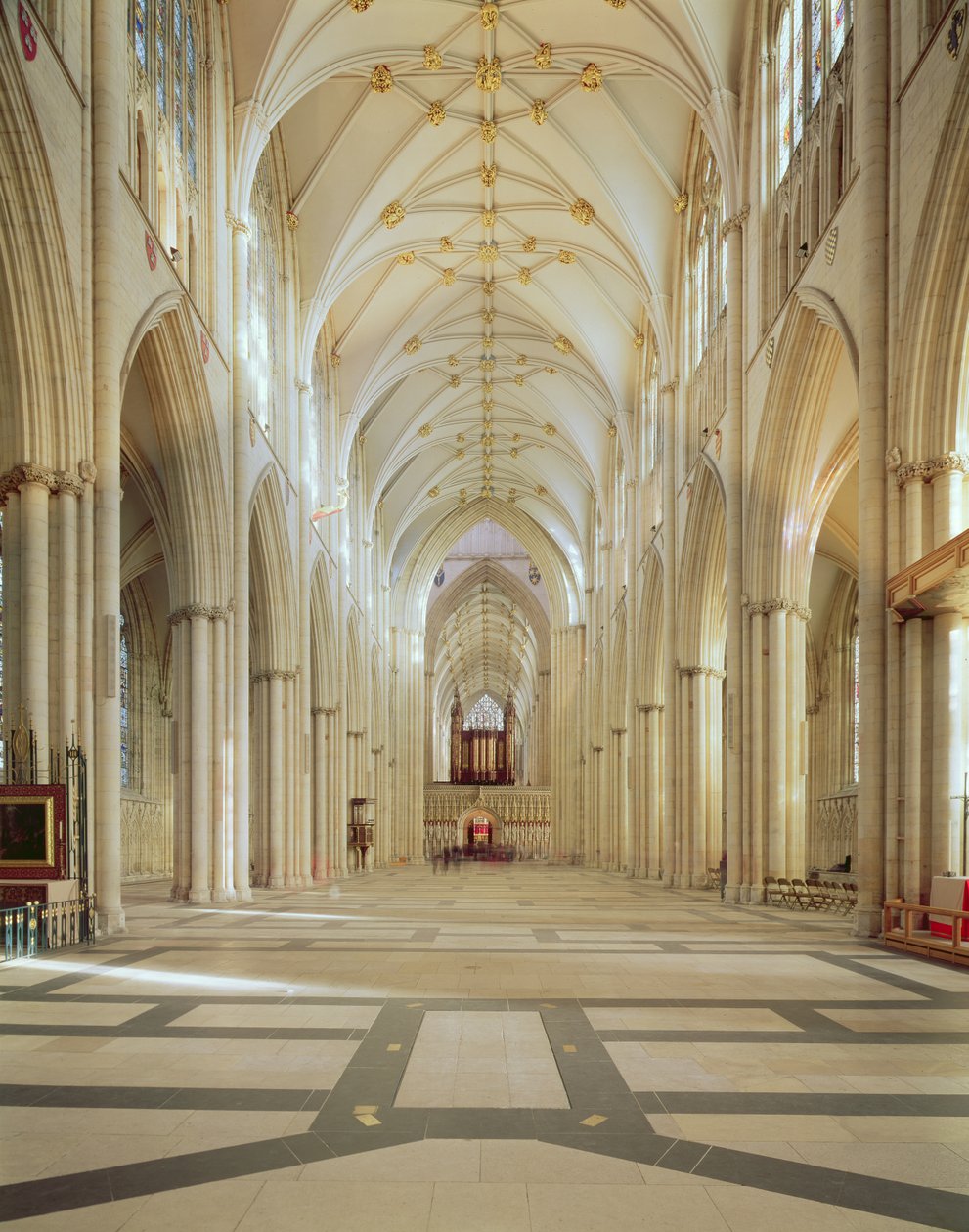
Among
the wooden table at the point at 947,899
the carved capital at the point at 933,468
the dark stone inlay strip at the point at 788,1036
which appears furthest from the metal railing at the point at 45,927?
the carved capital at the point at 933,468

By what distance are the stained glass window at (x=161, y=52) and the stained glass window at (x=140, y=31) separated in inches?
19.1

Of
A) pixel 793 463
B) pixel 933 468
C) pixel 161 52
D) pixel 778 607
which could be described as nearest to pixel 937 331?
pixel 933 468

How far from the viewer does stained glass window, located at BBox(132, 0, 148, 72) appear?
1623 centimetres

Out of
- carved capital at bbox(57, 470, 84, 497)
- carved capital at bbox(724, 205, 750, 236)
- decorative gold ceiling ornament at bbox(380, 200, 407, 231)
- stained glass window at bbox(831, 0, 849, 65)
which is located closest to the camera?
carved capital at bbox(57, 470, 84, 497)

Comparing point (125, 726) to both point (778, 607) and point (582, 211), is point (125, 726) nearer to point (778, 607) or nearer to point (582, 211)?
point (582, 211)

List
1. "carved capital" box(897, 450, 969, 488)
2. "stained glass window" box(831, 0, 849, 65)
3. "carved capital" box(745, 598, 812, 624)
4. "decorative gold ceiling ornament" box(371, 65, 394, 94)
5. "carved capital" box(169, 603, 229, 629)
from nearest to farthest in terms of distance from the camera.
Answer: "carved capital" box(897, 450, 969, 488) < "stained glass window" box(831, 0, 849, 65) < "carved capital" box(169, 603, 229, 629) < "carved capital" box(745, 598, 812, 624) < "decorative gold ceiling ornament" box(371, 65, 394, 94)

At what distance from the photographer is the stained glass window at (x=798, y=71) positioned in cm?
1808

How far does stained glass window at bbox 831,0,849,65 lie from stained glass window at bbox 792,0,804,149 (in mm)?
1482

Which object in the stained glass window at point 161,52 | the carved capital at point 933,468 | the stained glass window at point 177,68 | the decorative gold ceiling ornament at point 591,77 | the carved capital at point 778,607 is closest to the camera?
the carved capital at point 933,468

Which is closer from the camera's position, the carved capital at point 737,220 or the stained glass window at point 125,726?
the carved capital at point 737,220

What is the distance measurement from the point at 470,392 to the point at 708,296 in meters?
17.6

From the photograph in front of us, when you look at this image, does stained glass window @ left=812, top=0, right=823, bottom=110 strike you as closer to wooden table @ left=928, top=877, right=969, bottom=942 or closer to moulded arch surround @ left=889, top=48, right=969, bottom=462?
moulded arch surround @ left=889, top=48, right=969, bottom=462

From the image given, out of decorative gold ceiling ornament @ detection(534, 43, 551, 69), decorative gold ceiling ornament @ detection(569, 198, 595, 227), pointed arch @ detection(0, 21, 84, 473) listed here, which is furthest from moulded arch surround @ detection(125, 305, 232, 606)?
decorative gold ceiling ornament @ detection(569, 198, 595, 227)

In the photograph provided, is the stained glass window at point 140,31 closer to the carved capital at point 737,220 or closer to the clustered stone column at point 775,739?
the carved capital at point 737,220
